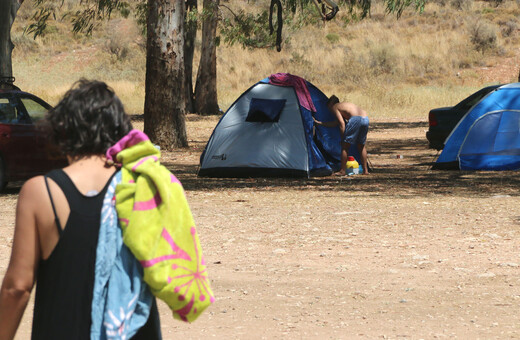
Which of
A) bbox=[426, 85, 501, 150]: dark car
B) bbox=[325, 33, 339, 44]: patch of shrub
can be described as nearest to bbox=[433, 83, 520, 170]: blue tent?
bbox=[426, 85, 501, 150]: dark car

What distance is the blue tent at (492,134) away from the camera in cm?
1475

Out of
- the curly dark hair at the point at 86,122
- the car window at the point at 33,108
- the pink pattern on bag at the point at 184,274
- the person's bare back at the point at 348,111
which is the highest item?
the curly dark hair at the point at 86,122

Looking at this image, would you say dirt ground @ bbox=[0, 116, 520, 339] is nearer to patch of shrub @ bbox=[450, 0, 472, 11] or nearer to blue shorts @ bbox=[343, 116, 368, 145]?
blue shorts @ bbox=[343, 116, 368, 145]

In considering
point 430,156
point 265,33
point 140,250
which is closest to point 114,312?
point 140,250

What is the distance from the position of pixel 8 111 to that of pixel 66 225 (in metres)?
9.82

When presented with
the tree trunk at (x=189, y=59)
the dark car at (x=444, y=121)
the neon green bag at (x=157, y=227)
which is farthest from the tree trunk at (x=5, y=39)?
the neon green bag at (x=157, y=227)

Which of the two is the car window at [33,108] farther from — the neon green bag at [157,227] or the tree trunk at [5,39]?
the neon green bag at [157,227]

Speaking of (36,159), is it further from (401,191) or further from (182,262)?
(182,262)

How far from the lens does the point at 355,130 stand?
14.0 m

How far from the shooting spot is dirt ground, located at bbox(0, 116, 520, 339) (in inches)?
230

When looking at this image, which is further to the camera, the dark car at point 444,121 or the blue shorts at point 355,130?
the dark car at point 444,121

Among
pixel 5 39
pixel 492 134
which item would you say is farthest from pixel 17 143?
pixel 5 39

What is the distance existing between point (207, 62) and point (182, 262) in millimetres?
27407

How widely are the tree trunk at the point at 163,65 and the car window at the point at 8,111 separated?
19.2 feet
